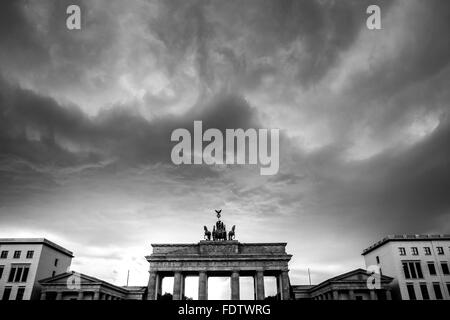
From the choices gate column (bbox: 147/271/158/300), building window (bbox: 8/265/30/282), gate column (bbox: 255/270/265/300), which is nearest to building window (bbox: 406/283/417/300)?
gate column (bbox: 255/270/265/300)

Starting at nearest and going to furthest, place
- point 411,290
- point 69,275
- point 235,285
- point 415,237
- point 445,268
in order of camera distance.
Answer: point 69,275 → point 411,290 → point 235,285 → point 445,268 → point 415,237

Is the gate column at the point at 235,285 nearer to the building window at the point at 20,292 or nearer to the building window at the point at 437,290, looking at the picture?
the building window at the point at 437,290

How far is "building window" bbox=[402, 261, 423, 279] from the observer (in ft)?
154

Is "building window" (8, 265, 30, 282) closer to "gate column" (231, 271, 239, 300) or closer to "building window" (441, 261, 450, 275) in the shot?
"gate column" (231, 271, 239, 300)

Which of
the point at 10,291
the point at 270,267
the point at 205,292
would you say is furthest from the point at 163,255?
the point at 10,291

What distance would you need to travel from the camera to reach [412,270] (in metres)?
47.5

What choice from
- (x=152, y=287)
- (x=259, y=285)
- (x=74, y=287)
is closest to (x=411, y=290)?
(x=259, y=285)

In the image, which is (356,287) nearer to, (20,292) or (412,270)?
(412,270)

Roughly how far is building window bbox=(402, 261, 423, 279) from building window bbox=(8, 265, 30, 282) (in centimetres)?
5758

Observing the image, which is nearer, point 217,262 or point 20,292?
point 20,292

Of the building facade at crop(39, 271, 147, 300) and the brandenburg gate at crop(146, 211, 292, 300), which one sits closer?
the building facade at crop(39, 271, 147, 300)

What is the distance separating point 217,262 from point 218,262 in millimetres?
155

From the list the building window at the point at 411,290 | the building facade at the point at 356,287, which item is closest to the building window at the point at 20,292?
the building facade at the point at 356,287
